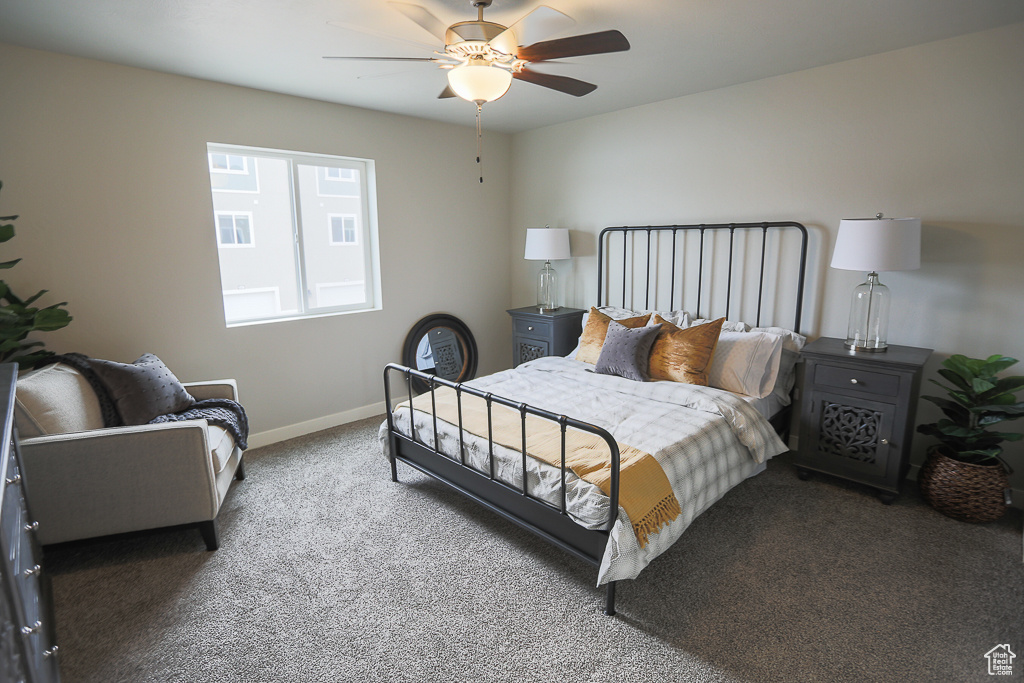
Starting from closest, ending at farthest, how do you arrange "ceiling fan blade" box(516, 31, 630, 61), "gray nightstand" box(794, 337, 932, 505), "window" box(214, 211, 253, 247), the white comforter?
1. "ceiling fan blade" box(516, 31, 630, 61)
2. the white comforter
3. "gray nightstand" box(794, 337, 932, 505)
4. "window" box(214, 211, 253, 247)

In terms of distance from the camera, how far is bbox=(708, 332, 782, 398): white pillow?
3068 millimetres

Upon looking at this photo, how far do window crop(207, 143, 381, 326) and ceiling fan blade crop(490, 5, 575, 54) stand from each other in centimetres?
198

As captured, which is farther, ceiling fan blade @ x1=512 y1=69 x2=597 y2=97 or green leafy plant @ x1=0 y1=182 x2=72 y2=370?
green leafy plant @ x1=0 y1=182 x2=72 y2=370

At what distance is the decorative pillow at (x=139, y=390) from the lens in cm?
264

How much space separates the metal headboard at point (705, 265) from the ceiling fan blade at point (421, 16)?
233cm

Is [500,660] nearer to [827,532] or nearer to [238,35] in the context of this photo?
[827,532]

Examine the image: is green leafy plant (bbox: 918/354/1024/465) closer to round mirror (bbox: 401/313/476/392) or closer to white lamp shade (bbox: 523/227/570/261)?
white lamp shade (bbox: 523/227/570/261)

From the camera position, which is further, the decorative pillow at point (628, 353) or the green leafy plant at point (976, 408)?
the decorative pillow at point (628, 353)

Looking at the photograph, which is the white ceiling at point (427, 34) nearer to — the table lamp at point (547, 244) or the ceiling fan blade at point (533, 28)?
the ceiling fan blade at point (533, 28)

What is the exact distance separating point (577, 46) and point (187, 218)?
2.65 meters

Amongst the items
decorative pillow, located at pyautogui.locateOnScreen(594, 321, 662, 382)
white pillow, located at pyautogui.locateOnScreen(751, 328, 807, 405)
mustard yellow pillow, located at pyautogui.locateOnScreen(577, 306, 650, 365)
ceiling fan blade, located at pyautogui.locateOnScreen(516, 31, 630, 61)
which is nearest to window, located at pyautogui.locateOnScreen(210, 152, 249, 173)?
ceiling fan blade, located at pyautogui.locateOnScreen(516, 31, 630, 61)

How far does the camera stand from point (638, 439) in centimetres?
236

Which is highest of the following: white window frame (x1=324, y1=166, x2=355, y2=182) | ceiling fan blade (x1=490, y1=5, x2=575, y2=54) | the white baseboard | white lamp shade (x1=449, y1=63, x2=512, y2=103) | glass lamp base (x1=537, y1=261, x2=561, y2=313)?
ceiling fan blade (x1=490, y1=5, x2=575, y2=54)

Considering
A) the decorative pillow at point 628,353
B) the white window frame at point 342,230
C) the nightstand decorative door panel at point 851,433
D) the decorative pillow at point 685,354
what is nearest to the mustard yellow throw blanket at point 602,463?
the decorative pillow at point 628,353
